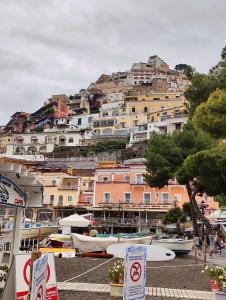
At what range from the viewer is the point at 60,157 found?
287 ft

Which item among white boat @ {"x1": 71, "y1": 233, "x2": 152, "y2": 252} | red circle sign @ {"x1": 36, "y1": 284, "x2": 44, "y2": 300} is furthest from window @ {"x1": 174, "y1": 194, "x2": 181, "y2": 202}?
red circle sign @ {"x1": 36, "y1": 284, "x2": 44, "y2": 300}

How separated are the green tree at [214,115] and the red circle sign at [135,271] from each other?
11.5 metres

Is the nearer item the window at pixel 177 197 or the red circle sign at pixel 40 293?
the red circle sign at pixel 40 293

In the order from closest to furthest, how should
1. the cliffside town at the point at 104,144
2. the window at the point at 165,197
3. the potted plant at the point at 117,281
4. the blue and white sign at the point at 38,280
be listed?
1. the blue and white sign at the point at 38,280
2. the potted plant at the point at 117,281
3. the window at the point at 165,197
4. the cliffside town at the point at 104,144

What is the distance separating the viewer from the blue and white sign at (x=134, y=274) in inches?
289

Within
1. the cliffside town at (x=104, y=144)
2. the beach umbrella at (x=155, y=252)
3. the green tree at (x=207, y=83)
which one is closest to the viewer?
the beach umbrella at (x=155, y=252)

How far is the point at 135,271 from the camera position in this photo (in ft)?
25.0

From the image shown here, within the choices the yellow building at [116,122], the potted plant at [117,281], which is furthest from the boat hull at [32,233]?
the yellow building at [116,122]

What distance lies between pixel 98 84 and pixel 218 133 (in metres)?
132

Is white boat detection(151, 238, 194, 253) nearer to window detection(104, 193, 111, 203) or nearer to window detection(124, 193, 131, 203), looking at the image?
window detection(124, 193, 131, 203)

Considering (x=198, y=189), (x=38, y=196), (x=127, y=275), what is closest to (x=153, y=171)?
(x=198, y=189)

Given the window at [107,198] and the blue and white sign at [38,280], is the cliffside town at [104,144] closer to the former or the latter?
the window at [107,198]

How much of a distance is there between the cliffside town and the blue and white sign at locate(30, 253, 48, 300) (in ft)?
36.0

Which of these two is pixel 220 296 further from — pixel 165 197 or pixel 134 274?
pixel 165 197
